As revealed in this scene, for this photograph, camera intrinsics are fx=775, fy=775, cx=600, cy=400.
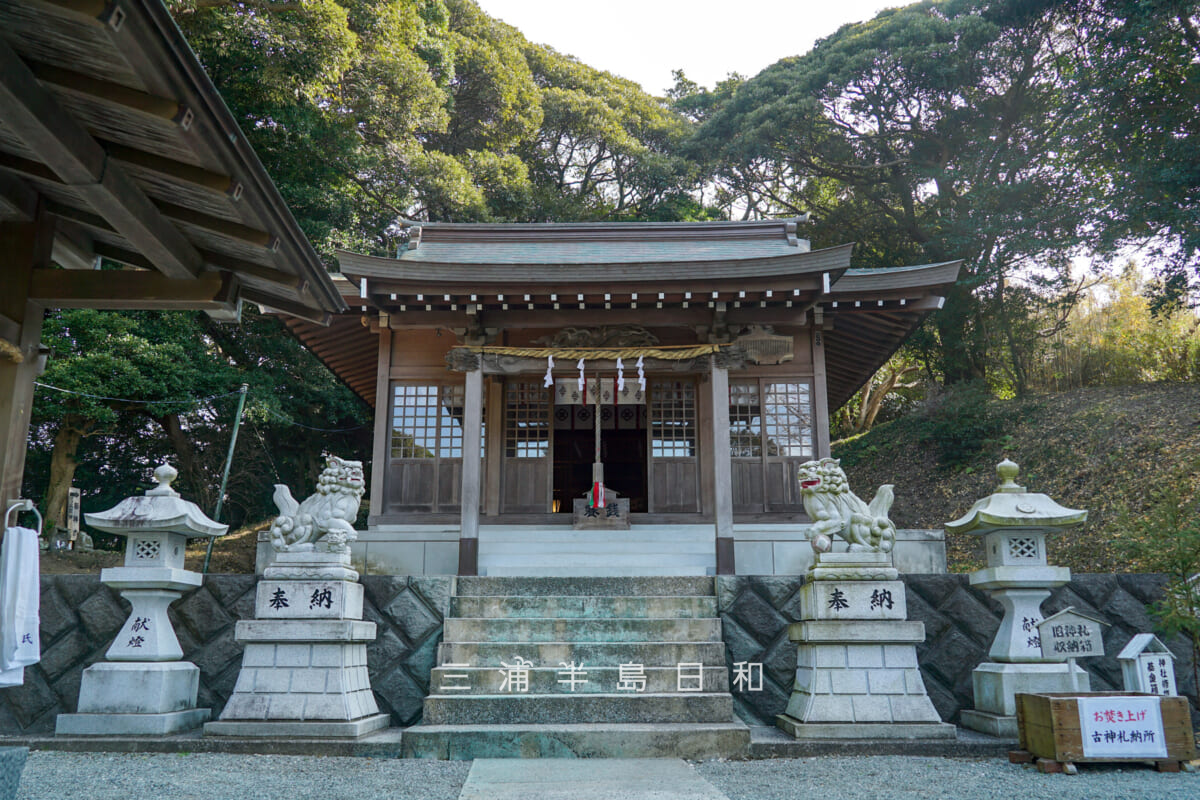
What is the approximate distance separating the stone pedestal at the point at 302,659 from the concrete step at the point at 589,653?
32.6 inches

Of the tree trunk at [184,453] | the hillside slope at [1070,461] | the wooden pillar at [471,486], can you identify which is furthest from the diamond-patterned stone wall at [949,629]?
the tree trunk at [184,453]

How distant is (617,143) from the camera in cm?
2395

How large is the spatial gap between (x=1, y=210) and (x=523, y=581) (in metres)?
4.91

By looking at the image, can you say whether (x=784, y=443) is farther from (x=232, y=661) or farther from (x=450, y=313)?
(x=232, y=661)

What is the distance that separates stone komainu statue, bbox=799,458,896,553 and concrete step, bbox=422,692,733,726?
1.55m

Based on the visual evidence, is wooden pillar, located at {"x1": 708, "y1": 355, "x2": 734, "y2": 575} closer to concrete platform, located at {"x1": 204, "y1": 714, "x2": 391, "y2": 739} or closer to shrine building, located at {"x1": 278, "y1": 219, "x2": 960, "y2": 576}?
shrine building, located at {"x1": 278, "y1": 219, "x2": 960, "y2": 576}

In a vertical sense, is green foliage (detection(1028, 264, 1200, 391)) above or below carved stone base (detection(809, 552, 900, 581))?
above

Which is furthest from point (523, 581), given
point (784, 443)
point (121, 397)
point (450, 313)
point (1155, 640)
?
point (121, 397)

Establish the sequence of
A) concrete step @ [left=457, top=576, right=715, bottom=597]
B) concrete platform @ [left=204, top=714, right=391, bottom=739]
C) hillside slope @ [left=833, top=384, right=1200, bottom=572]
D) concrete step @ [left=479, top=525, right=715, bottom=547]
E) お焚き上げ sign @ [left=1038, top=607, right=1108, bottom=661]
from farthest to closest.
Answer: hillside slope @ [left=833, top=384, right=1200, bottom=572] → concrete step @ [left=479, top=525, right=715, bottom=547] → concrete step @ [left=457, top=576, right=715, bottom=597] → concrete platform @ [left=204, top=714, right=391, bottom=739] → お焚き上げ sign @ [left=1038, top=607, right=1108, bottom=661]

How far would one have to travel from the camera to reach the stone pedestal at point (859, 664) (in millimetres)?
5695

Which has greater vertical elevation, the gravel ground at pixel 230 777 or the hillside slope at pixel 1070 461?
the hillside slope at pixel 1070 461

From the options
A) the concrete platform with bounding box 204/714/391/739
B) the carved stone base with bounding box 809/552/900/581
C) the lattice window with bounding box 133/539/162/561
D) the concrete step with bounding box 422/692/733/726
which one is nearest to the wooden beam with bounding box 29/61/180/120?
the lattice window with bounding box 133/539/162/561

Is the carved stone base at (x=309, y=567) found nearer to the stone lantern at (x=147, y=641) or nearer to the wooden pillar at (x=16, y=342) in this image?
the stone lantern at (x=147, y=641)

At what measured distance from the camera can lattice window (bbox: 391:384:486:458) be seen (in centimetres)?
1040
